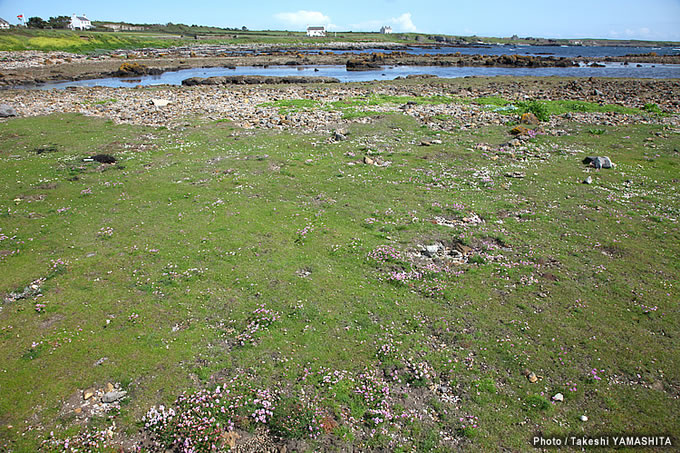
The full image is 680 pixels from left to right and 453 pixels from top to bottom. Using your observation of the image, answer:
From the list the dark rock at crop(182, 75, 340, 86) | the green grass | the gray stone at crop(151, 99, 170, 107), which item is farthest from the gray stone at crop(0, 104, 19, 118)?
the green grass

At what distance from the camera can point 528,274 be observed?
41.0 feet

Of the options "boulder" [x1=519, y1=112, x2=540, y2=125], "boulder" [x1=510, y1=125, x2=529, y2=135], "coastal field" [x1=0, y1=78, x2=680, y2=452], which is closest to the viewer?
"coastal field" [x1=0, y1=78, x2=680, y2=452]

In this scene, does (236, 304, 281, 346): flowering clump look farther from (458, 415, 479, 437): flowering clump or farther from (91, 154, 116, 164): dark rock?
(91, 154, 116, 164): dark rock

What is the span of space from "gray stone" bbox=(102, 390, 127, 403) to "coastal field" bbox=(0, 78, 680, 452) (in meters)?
0.04

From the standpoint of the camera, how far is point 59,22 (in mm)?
180375

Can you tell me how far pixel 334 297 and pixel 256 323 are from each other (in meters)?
2.55

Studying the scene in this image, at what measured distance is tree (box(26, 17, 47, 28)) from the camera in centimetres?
16368

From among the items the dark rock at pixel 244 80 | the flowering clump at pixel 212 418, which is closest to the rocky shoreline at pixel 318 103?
the dark rock at pixel 244 80

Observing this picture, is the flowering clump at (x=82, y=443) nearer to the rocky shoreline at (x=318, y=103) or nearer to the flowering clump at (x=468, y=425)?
the flowering clump at (x=468, y=425)

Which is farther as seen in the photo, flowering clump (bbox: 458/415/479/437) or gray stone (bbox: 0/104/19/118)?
gray stone (bbox: 0/104/19/118)

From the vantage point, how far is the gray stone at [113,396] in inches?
314

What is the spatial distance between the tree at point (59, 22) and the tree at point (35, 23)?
4.53m

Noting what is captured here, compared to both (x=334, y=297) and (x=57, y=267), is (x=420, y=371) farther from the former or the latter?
(x=57, y=267)

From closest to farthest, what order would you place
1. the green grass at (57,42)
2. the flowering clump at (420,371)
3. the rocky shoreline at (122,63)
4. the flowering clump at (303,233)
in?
the flowering clump at (420,371) < the flowering clump at (303,233) < the rocky shoreline at (122,63) < the green grass at (57,42)
